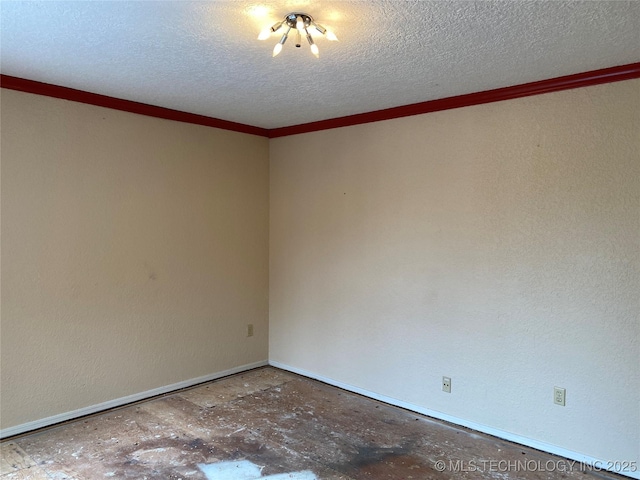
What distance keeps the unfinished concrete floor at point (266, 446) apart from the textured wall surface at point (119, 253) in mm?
371

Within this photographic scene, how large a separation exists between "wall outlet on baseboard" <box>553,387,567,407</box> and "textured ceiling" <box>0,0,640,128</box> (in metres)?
1.89

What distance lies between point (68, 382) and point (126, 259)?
0.94 meters

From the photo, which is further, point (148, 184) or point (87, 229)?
point (148, 184)

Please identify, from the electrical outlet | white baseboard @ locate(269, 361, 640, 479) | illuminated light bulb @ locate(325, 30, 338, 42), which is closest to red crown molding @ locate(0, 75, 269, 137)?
illuminated light bulb @ locate(325, 30, 338, 42)

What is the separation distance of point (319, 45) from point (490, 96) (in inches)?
52.9

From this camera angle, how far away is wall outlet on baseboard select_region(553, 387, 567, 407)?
2771 mm

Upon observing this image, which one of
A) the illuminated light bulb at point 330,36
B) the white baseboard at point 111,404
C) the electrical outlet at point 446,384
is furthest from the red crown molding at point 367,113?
the white baseboard at point 111,404

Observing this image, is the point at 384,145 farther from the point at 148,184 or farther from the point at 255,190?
the point at 148,184

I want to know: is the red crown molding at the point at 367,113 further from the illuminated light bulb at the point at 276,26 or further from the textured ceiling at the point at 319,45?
the illuminated light bulb at the point at 276,26

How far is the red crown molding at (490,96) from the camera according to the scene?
2574 millimetres

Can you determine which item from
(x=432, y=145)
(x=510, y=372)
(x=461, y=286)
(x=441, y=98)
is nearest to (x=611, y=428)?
(x=510, y=372)

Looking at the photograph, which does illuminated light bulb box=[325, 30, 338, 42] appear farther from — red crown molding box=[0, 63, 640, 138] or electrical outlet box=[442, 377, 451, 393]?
electrical outlet box=[442, 377, 451, 393]

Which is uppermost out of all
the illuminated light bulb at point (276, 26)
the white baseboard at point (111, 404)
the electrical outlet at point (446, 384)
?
the illuminated light bulb at point (276, 26)

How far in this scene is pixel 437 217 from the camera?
334 cm
